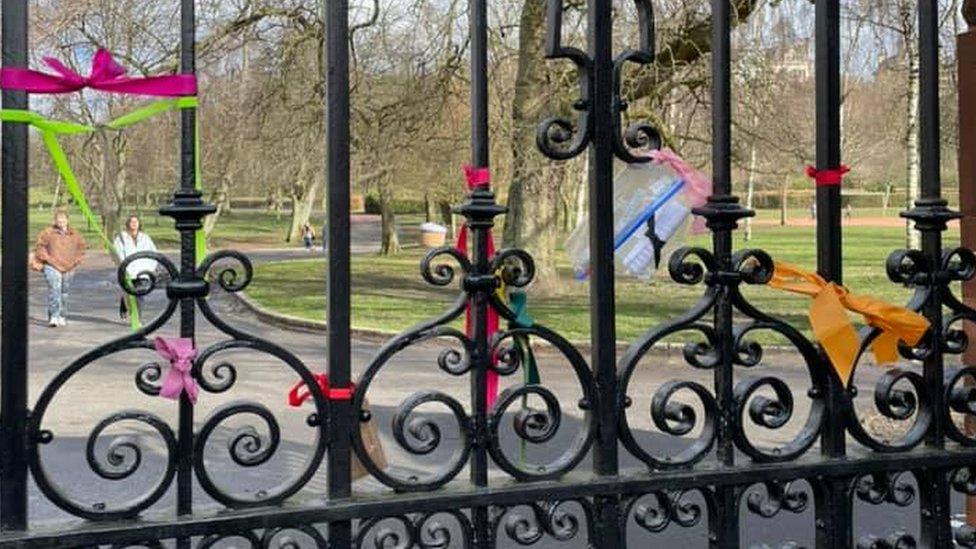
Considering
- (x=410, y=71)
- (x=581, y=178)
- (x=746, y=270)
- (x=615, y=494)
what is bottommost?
(x=615, y=494)

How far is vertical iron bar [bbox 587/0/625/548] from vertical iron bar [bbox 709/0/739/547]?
0.71ft

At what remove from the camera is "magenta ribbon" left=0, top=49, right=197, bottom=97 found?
5.53ft

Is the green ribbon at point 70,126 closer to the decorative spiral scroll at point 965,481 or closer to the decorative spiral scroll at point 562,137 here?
the decorative spiral scroll at point 562,137

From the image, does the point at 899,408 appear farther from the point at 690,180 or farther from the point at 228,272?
the point at 228,272

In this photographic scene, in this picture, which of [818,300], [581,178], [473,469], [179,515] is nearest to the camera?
[179,515]

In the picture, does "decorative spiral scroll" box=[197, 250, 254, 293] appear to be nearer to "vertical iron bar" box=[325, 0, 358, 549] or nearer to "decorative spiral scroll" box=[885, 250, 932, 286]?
"vertical iron bar" box=[325, 0, 358, 549]

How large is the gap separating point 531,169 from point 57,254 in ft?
26.1

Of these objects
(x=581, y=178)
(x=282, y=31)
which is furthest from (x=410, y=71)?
(x=581, y=178)

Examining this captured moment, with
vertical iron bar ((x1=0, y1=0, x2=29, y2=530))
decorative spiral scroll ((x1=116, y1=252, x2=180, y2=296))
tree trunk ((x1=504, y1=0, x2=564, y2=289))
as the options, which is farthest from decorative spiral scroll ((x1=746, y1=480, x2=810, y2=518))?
tree trunk ((x1=504, y1=0, x2=564, y2=289))

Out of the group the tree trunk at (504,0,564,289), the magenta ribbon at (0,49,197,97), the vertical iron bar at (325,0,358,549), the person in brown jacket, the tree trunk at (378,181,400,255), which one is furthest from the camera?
the tree trunk at (378,181,400,255)

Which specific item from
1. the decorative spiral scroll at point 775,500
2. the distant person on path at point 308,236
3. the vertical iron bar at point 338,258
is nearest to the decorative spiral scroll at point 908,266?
the decorative spiral scroll at point 775,500

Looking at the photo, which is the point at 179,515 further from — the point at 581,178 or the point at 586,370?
the point at 581,178

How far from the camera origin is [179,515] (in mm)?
1773

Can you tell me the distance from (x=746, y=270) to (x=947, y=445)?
2.13ft
